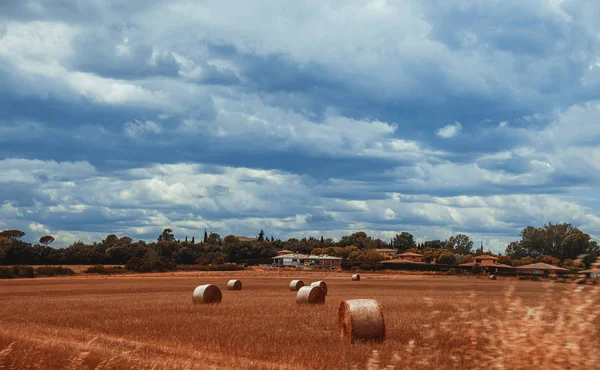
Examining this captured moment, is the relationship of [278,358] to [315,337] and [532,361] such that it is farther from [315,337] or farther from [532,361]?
[532,361]

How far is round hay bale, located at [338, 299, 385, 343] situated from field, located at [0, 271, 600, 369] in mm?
689

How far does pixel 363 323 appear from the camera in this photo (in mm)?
18484

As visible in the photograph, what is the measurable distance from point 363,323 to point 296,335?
7.40 ft

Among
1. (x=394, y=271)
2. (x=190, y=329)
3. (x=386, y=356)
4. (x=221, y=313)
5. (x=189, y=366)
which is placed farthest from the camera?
(x=394, y=271)

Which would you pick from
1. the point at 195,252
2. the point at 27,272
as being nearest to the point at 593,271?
the point at 27,272

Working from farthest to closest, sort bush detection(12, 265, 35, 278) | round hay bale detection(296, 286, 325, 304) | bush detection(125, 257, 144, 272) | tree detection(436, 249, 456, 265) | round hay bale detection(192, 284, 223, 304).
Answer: tree detection(436, 249, 456, 265)
bush detection(125, 257, 144, 272)
bush detection(12, 265, 35, 278)
round hay bale detection(192, 284, 223, 304)
round hay bale detection(296, 286, 325, 304)

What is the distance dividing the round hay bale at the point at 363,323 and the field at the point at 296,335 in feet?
2.26

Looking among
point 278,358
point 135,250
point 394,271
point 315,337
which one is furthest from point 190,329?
point 135,250

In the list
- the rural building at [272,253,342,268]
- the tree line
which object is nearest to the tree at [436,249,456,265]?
the tree line

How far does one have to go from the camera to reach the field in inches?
259

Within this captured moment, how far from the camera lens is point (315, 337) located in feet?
62.6

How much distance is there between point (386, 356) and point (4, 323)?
16.1m

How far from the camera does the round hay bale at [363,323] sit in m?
18.4

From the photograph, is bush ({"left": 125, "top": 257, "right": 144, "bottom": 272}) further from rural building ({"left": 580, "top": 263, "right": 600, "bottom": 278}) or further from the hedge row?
rural building ({"left": 580, "top": 263, "right": 600, "bottom": 278})
